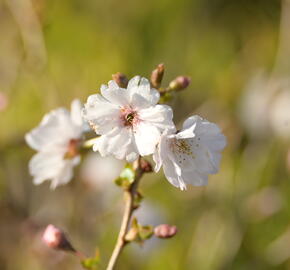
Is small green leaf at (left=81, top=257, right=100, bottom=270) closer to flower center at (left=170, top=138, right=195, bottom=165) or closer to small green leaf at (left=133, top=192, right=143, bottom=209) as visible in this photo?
small green leaf at (left=133, top=192, right=143, bottom=209)

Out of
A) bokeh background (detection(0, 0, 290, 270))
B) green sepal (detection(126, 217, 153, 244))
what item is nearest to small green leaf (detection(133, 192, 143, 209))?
green sepal (detection(126, 217, 153, 244))

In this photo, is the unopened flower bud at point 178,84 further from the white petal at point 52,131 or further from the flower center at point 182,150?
the white petal at point 52,131

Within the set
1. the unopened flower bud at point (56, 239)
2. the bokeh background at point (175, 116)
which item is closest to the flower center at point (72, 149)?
the unopened flower bud at point (56, 239)

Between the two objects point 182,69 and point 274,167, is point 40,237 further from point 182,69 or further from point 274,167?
point 182,69

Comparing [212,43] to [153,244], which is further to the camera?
[212,43]

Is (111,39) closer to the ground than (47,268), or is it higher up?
higher up

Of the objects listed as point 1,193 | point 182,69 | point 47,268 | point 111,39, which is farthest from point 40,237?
point 111,39
